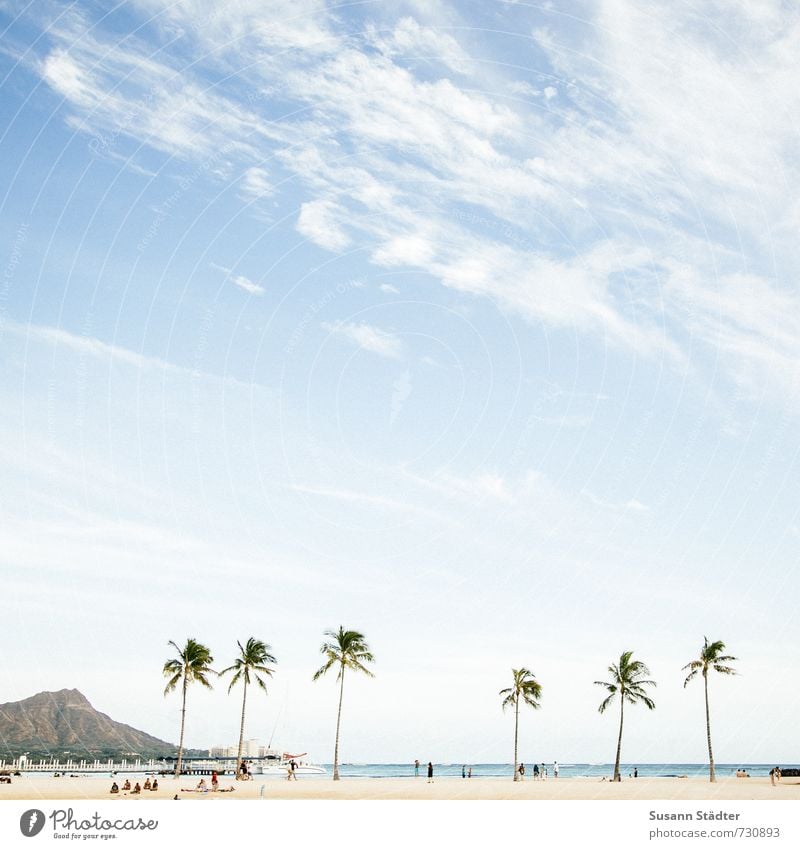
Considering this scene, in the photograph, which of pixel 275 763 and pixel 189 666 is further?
pixel 275 763

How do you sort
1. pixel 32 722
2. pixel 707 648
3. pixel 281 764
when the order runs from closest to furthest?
pixel 707 648, pixel 281 764, pixel 32 722

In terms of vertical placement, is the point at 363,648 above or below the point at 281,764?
above

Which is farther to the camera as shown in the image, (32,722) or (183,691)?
(32,722)

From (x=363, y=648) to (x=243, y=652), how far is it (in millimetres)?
10522

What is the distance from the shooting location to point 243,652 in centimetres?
7294

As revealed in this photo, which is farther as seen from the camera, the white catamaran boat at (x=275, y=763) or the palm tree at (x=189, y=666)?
the white catamaran boat at (x=275, y=763)

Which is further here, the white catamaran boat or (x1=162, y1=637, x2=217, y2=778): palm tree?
the white catamaran boat
